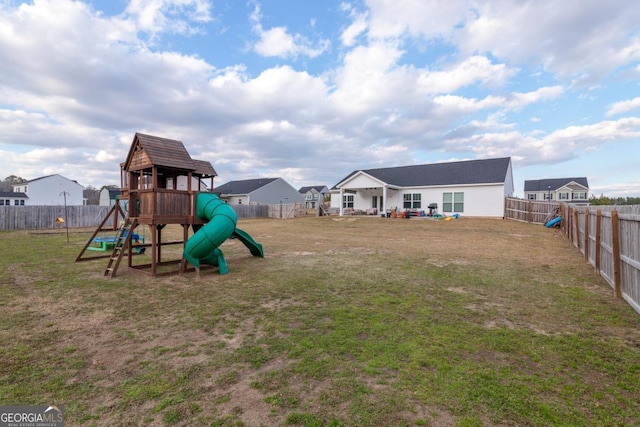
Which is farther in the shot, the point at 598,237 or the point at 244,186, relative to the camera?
the point at 244,186

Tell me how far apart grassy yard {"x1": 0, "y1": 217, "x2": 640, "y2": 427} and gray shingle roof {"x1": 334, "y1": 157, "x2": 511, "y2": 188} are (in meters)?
19.5

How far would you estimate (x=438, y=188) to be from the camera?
27625 mm

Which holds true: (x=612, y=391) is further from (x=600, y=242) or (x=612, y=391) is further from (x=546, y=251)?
(x=546, y=251)

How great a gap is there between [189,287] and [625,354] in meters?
7.39

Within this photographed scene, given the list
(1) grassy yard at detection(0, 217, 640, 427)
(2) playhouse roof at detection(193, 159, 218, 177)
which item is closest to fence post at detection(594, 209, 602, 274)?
(1) grassy yard at detection(0, 217, 640, 427)

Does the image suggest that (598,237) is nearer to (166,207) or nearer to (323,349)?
(323,349)

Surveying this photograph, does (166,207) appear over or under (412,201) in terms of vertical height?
under

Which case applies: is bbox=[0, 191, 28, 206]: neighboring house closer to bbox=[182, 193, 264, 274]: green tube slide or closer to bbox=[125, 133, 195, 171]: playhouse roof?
bbox=[125, 133, 195, 171]: playhouse roof

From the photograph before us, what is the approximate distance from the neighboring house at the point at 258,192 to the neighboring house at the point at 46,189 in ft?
69.6

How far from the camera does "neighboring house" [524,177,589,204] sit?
5228cm

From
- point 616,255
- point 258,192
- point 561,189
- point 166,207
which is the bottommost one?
point 616,255

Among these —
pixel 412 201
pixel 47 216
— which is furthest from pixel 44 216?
pixel 412 201

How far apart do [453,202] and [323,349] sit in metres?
25.7

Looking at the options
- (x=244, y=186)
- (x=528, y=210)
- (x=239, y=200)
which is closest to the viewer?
(x=528, y=210)
